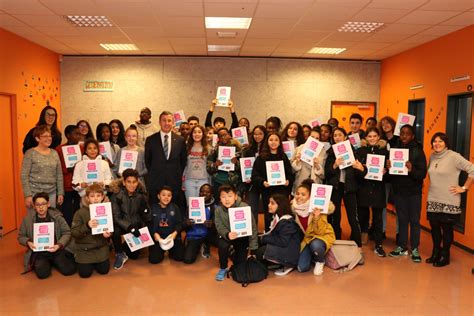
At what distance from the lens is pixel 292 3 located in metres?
4.65

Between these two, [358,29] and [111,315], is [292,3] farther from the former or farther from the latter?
[111,315]

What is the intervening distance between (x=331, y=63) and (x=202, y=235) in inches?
213

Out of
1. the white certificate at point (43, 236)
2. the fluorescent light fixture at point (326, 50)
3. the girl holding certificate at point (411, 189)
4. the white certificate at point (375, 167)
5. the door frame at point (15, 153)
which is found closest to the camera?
the white certificate at point (43, 236)

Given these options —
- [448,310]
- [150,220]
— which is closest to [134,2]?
[150,220]

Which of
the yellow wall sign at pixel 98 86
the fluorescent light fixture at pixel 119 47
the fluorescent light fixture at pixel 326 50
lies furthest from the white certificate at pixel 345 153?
the yellow wall sign at pixel 98 86

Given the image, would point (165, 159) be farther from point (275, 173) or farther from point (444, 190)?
point (444, 190)

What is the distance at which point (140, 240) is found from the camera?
4.45 m

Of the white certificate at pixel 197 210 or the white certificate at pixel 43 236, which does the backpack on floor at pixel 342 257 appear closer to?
the white certificate at pixel 197 210

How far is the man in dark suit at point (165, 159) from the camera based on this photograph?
4.93 m

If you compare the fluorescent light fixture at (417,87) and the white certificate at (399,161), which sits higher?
the fluorescent light fixture at (417,87)

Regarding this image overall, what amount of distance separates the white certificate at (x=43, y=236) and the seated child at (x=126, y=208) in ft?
2.22

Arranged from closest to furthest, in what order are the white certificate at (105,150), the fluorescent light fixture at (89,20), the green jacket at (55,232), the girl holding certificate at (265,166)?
the green jacket at (55,232)
the girl holding certificate at (265,166)
the white certificate at (105,150)
the fluorescent light fixture at (89,20)

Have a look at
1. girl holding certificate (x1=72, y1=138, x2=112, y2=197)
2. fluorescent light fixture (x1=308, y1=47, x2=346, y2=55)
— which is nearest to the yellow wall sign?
girl holding certificate (x1=72, y1=138, x2=112, y2=197)

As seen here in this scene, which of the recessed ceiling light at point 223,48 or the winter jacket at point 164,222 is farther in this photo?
the recessed ceiling light at point 223,48
